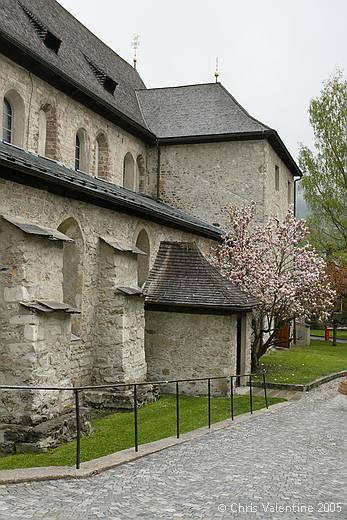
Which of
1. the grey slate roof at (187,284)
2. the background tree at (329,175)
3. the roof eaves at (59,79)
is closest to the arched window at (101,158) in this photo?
the roof eaves at (59,79)

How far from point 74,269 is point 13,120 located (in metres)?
5.08

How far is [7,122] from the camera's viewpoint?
15812 mm

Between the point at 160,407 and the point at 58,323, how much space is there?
385cm

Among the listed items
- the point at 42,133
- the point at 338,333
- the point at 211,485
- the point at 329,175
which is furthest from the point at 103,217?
the point at 338,333

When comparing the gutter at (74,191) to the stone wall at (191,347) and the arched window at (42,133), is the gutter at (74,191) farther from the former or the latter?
the arched window at (42,133)

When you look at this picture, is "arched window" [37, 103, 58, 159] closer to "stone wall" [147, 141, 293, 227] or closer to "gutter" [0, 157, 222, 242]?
"gutter" [0, 157, 222, 242]

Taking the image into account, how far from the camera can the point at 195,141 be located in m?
24.4

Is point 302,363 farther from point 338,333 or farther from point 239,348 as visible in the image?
point 338,333

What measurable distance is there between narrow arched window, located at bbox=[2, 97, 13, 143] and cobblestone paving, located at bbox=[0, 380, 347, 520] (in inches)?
371

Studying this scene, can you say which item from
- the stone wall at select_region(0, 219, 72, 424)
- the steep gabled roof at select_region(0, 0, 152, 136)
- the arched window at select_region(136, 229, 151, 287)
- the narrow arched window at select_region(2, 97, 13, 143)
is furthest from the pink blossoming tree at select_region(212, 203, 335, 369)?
the stone wall at select_region(0, 219, 72, 424)

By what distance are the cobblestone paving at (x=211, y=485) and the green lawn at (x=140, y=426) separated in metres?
0.91

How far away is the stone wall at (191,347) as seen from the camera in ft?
49.4

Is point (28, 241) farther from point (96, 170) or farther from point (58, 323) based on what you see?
point (96, 170)

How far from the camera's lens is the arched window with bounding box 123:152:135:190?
23.0 meters
